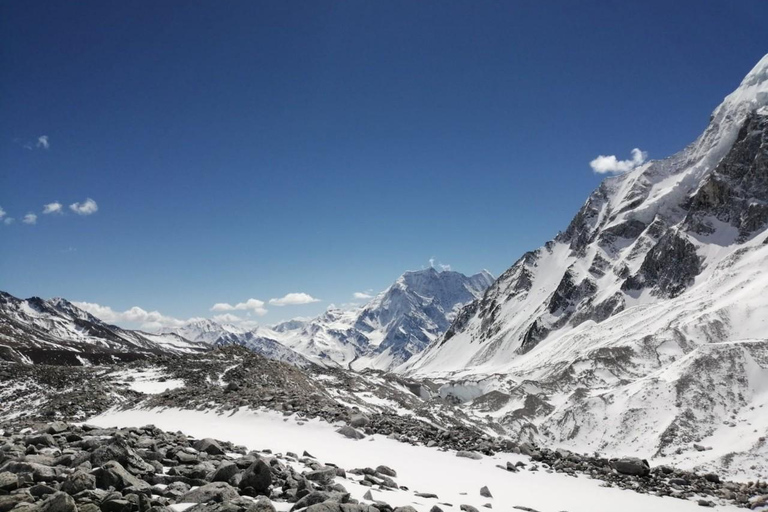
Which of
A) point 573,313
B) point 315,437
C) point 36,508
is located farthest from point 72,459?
point 573,313

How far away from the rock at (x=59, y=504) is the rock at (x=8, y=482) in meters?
1.47

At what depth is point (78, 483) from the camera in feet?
28.3

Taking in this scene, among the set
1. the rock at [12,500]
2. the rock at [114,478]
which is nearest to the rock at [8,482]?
the rock at [12,500]

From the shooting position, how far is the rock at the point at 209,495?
361 inches

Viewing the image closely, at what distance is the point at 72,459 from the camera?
35.4 ft

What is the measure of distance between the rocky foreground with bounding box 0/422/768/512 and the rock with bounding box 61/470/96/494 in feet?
0.06

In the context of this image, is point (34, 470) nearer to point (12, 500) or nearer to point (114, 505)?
point (12, 500)

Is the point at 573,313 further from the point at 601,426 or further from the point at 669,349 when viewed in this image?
the point at 601,426

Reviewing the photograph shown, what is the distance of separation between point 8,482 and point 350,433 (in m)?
15.7

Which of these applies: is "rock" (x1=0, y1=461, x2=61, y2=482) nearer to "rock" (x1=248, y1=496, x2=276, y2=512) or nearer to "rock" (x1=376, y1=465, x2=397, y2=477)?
"rock" (x1=248, y1=496, x2=276, y2=512)

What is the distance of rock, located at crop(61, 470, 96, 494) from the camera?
849 cm

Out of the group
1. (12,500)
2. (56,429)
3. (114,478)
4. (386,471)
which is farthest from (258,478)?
(56,429)

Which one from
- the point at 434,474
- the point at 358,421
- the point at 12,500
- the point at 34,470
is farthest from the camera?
the point at 358,421

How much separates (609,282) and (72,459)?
716ft
